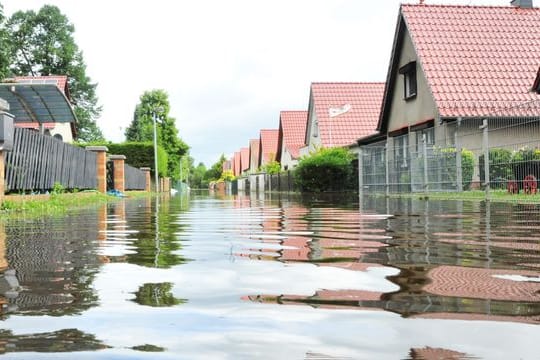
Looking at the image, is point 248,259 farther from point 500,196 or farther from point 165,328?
point 500,196

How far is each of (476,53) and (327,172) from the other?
8342 mm

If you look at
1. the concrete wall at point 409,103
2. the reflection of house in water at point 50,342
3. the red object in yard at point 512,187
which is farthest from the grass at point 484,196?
the reflection of house in water at point 50,342

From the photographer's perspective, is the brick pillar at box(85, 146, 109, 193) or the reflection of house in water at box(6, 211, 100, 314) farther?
the brick pillar at box(85, 146, 109, 193)

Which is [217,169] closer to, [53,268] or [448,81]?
[448,81]

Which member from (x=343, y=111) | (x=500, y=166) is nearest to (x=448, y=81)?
(x=500, y=166)

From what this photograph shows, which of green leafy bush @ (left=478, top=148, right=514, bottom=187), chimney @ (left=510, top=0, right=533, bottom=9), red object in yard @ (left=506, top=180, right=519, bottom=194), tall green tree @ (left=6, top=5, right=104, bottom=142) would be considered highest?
tall green tree @ (left=6, top=5, right=104, bottom=142)

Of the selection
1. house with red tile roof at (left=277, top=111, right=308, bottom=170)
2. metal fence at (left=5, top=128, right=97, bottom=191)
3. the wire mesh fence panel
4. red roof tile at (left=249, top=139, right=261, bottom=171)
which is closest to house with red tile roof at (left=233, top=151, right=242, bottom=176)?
red roof tile at (left=249, top=139, right=261, bottom=171)

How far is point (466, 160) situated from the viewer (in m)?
15.2

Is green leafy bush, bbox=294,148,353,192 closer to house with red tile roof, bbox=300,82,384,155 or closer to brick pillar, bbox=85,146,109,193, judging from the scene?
house with red tile roof, bbox=300,82,384,155

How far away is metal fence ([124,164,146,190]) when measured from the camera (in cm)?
3150

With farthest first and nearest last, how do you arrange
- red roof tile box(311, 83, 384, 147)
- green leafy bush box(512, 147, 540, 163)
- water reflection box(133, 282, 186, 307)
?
1. red roof tile box(311, 83, 384, 147)
2. green leafy bush box(512, 147, 540, 163)
3. water reflection box(133, 282, 186, 307)

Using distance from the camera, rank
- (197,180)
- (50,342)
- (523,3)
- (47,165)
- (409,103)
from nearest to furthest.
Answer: (50,342), (47,165), (409,103), (523,3), (197,180)

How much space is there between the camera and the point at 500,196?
42.8 feet

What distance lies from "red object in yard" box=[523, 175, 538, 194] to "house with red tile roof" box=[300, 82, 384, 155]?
2490 cm
